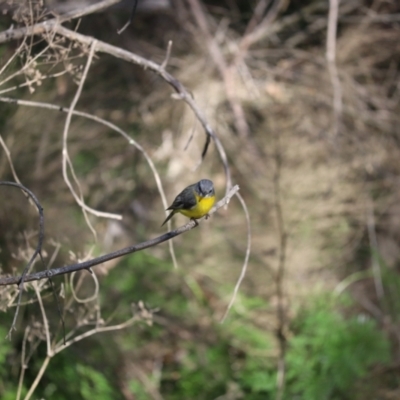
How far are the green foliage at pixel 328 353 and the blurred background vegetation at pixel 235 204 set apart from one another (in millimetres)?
16

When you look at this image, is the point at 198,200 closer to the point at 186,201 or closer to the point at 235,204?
the point at 186,201

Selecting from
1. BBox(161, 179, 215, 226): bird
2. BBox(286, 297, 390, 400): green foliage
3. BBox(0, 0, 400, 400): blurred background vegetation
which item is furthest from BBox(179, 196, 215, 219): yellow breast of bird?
BBox(286, 297, 390, 400): green foliage

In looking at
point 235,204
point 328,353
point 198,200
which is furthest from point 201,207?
point 235,204

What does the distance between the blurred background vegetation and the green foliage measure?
16mm

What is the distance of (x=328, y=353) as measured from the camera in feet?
21.3

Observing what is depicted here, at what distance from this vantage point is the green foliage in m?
6.36

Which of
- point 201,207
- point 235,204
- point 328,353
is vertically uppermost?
point 201,207

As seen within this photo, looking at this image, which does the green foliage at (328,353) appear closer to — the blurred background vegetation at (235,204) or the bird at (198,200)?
the blurred background vegetation at (235,204)

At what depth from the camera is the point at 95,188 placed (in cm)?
786

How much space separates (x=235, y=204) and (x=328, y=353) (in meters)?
2.76

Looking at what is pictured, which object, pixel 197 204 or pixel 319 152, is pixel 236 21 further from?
pixel 197 204

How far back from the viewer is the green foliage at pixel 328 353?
20.9 feet

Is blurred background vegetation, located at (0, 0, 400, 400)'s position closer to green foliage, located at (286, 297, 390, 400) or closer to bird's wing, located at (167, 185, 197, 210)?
green foliage, located at (286, 297, 390, 400)

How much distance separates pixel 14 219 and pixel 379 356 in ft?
12.5
